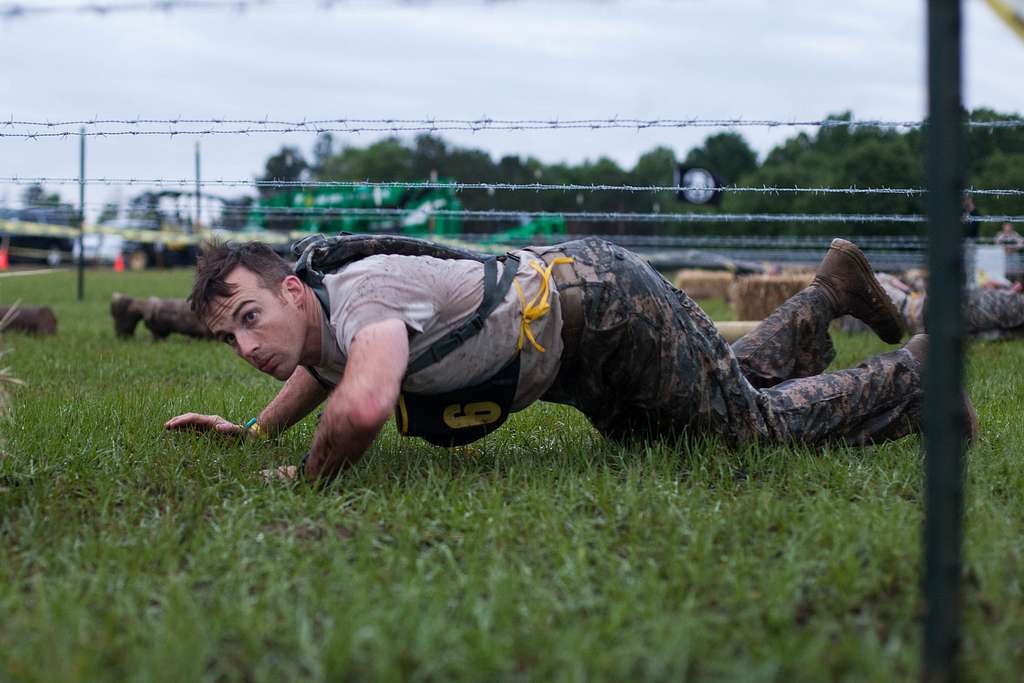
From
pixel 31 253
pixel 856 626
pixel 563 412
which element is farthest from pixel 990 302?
pixel 31 253

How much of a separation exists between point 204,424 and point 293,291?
3.88ft

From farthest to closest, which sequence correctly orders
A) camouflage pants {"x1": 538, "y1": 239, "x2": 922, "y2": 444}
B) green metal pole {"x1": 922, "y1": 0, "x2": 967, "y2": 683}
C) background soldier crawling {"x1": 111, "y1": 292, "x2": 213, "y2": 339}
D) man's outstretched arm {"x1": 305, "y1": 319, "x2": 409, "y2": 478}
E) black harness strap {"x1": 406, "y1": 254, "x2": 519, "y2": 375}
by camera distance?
1. background soldier crawling {"x1": 111, "y1": 292, "x2": 213, "y2": 339}
2. camouflage pants {"x1": 538, "y1": 239, "x2": 922, "y2": 444}
3. black harness strap {"x1": 406, "y1": 254, "x2": 519, "y2": 375}
4. man's outstretched arm {"x1": 305, "y1": 319, "x2": 409, "y2": 478}
5. green metal pole {"x1": 922, "y1": 0, "x2": 967, "y2": 683}

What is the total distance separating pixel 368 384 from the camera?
2799 millimetres

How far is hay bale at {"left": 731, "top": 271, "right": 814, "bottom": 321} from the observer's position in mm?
12602

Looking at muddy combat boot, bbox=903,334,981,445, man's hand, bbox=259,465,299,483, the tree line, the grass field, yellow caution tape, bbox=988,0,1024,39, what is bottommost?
the grass field

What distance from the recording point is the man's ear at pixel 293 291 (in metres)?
3.18

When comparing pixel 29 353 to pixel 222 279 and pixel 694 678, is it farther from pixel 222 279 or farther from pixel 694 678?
pixel 694 678

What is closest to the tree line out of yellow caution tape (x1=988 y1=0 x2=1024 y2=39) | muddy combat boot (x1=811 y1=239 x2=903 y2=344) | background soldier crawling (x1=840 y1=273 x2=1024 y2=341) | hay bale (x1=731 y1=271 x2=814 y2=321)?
hay bale (x1=731 y1=271 x2=814 y2=321)

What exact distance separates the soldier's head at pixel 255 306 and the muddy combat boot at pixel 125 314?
6.97 metres

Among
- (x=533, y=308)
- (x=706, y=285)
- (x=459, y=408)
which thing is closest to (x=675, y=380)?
(x=533, y=308)

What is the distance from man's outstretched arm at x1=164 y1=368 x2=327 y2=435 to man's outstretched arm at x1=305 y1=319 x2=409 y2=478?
981 millimetres

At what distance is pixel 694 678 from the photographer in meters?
1.89

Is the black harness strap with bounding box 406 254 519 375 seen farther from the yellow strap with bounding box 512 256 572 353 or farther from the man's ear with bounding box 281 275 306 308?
the man's ear with bounding box 281 275 306 308

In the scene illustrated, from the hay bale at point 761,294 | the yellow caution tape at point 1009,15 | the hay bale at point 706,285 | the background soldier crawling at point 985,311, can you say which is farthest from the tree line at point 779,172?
the yellow caution tape at point 1009,15
